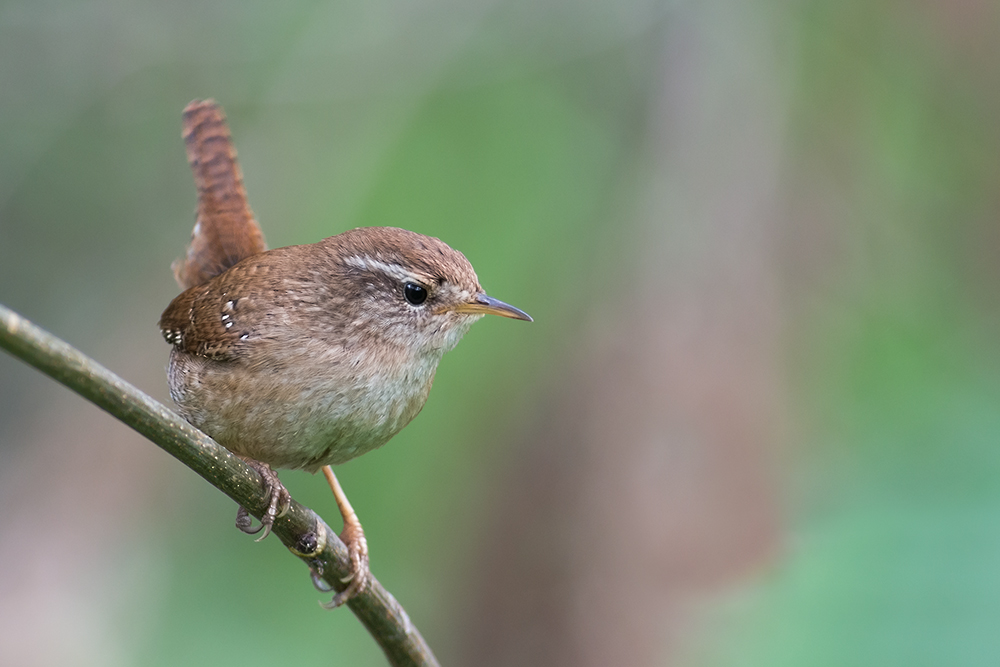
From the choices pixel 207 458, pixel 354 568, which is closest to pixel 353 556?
pixel 354 568

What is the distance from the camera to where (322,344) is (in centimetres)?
273

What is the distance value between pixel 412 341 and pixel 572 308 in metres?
2.56

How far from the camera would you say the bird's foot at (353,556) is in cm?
263

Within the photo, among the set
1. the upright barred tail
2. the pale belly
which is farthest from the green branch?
the upright barred tail

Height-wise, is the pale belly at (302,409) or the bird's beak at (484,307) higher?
the bird's beak at (484,307)

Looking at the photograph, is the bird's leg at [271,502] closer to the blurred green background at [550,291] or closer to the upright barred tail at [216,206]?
the upright barred tail at [216,206]

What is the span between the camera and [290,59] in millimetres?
5934

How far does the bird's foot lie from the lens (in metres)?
2.63

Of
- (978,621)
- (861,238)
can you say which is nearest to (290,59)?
(861,238)

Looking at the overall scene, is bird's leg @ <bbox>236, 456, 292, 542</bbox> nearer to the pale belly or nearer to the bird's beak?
the pale belly

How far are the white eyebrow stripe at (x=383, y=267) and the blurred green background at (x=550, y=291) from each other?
6.73 feet

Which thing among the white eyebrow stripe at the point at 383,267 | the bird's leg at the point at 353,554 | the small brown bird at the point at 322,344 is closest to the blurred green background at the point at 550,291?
the bird's leg at the point at 353,554

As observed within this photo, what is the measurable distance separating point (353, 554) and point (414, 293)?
847 mm

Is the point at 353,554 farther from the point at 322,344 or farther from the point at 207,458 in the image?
the point at 207,458
